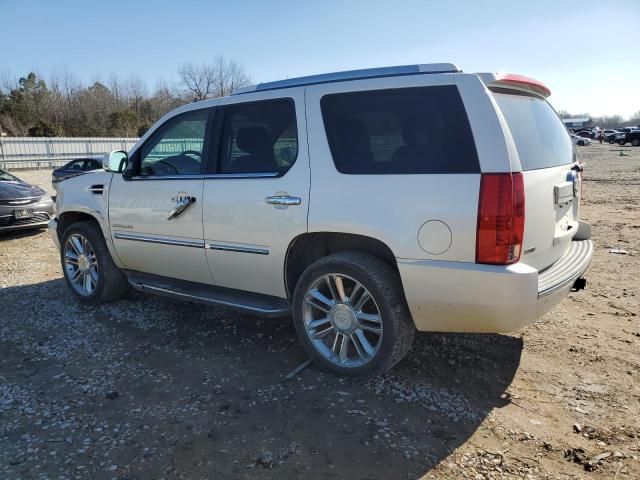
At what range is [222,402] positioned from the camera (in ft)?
10.7

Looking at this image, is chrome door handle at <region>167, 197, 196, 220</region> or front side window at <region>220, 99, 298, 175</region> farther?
chrome door handle at <region>167, 197, 196, 220</region>

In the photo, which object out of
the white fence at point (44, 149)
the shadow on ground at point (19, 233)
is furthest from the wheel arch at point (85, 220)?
the white fence at point (44, 149)

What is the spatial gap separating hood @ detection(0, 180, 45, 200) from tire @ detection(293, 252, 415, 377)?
24.6ft

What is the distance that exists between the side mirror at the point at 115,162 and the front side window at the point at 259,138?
4.08ft

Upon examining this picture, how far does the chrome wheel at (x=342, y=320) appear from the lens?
11.1 feet

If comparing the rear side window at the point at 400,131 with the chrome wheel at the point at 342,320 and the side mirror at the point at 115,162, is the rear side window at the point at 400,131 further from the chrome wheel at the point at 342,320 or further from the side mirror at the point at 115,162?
the side mirror at the point at 115,162

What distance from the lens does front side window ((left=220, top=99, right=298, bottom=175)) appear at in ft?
12.0

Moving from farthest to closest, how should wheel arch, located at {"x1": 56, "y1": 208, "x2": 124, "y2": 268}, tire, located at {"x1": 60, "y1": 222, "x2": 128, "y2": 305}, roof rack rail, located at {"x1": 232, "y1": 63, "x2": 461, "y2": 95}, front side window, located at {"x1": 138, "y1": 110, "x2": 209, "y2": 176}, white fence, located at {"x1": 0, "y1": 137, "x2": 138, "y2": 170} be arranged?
white fence, located at {"x1": 0, "y1": 137, "x2": 138, "y2": 170} < tire, located at {"x1": 60, "y1": 222, "x2": 128, "y2": 305} < wheel arch, located at {"x1": 56, "y1": 208, "x2": 124, "y2": 268} < front side window, located at {"x1": 138, "y1": 110, "x2": 209, "y2": 176} < roof rack rail, located at {"x1": 232, "y1": 63, "x2": 461, "y2": 95}

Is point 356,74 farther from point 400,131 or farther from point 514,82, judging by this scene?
point 514,82

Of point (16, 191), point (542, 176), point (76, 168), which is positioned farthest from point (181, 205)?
point (76, 168)

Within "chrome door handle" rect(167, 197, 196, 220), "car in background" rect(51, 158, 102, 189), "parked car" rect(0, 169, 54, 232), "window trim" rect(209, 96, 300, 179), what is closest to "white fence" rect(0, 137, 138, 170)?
"car in background" rect(51, 158, 102, 189)

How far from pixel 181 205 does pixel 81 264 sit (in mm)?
1817

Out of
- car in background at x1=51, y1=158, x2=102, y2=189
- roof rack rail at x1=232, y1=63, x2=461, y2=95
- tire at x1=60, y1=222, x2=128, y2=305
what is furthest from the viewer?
car in background at x1=51, y1=158, x2=102, y2=189

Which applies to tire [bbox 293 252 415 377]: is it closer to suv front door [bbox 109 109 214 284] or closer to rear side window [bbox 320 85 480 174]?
rear side window [bbox 320 85 480 174]
